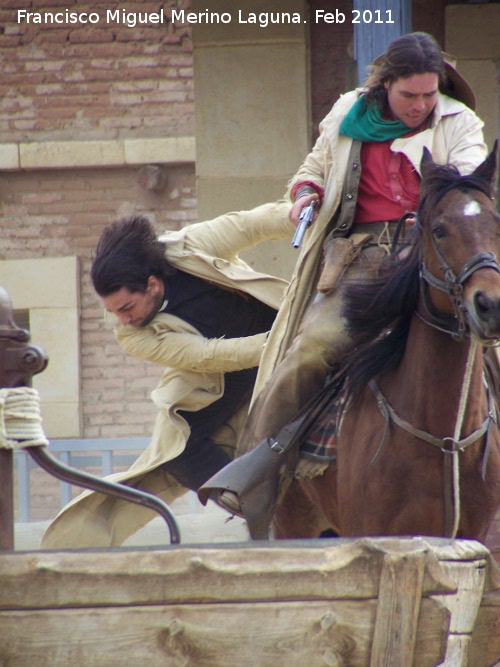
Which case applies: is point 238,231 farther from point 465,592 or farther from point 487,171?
point 465,592

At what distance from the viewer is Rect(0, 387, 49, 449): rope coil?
2.70 metres

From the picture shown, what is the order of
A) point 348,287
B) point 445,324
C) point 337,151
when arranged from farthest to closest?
point 337,151 < point 348,287 < point 445,324

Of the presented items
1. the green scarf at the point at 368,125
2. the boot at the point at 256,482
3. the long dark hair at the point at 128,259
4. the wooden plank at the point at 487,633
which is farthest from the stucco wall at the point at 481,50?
the wooden plank at the point at 487,633

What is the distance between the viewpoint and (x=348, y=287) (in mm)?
4391

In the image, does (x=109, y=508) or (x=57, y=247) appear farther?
(x=57, y=247)

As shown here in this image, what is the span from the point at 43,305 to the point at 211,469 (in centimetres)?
416

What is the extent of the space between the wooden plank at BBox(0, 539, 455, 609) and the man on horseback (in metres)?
1.84

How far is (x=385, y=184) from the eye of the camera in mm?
4738

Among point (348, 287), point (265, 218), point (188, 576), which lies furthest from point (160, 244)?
point (188, 576)

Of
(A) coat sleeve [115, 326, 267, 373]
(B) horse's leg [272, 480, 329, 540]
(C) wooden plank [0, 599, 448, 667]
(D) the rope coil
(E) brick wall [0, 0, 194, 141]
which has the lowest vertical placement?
(B) horse's leg [272, 480, 329, 540]

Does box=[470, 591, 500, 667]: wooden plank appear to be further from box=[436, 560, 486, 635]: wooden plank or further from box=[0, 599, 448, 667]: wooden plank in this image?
box=[0, 599, 448, 667]: wooden plank

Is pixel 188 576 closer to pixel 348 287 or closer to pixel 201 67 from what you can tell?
pixel 348 287

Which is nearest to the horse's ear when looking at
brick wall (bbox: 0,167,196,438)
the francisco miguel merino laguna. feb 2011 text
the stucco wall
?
the stucco wall

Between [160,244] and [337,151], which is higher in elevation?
[337,151]
